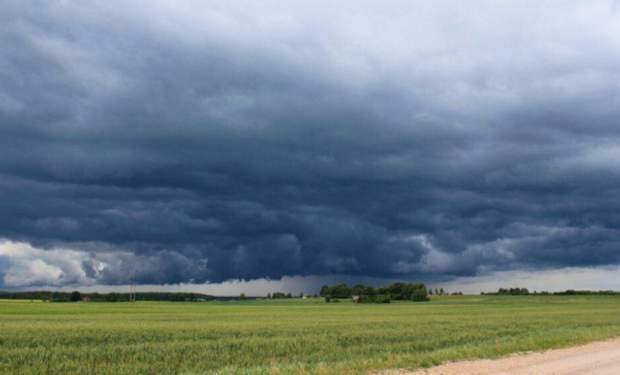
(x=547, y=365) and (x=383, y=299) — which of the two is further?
(x=383, y=299)

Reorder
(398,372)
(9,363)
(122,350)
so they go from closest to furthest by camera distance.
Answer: (398,372) < (9,363) < (122,350)

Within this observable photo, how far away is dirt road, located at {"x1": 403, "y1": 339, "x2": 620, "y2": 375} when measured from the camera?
20219 millimetres

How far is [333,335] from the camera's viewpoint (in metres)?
38.8

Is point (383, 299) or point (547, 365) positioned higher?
point (547, 365)

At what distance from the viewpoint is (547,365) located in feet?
72.5

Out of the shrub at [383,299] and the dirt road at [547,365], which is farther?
the shrub at [383,299]

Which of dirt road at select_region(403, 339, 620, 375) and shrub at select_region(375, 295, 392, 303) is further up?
dirt road at select_region(403, 339, 620, 375)

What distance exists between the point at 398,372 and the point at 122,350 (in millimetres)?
16467

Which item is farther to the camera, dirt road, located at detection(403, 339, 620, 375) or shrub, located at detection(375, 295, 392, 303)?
shrub, located at detection(375, 295, 392, 303)

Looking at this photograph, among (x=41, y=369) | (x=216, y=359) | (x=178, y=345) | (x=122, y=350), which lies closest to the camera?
(x=41, y=369)

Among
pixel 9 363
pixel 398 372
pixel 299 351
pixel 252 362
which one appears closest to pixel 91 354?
pixel 9 363

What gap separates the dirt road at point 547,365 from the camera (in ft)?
66.3

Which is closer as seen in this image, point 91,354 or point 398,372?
point 398,372

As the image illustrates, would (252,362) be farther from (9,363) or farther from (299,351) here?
(9,363)
